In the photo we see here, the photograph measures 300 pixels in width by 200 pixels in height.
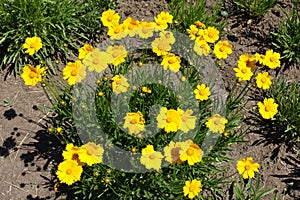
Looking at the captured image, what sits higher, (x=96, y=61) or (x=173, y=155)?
(x=96, y=61)

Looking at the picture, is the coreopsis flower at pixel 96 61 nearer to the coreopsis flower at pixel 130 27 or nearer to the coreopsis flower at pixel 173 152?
the coreopsis flower at pixel 130 27

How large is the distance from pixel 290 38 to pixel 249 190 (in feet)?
4.99

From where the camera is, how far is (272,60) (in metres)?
3.47

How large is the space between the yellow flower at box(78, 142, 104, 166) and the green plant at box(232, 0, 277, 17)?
7.73ft

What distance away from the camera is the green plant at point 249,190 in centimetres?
369

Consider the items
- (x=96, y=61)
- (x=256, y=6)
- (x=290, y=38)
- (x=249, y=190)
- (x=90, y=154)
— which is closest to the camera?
(x=90, y=154)

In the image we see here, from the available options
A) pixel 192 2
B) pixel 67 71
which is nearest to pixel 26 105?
pixel 67 71

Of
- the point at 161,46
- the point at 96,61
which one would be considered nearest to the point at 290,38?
the point at 161,46

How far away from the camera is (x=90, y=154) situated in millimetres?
3078

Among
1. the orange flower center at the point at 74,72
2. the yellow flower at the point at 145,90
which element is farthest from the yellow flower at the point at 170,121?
the orange flower center at the point at 74,72

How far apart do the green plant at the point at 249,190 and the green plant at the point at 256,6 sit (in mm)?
1719

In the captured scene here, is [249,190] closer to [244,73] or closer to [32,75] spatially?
[244,73]

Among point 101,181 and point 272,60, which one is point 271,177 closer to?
point 272,60

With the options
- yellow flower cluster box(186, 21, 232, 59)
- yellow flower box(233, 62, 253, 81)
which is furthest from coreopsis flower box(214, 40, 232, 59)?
yellow flower box(233, 62, 253, 81)
